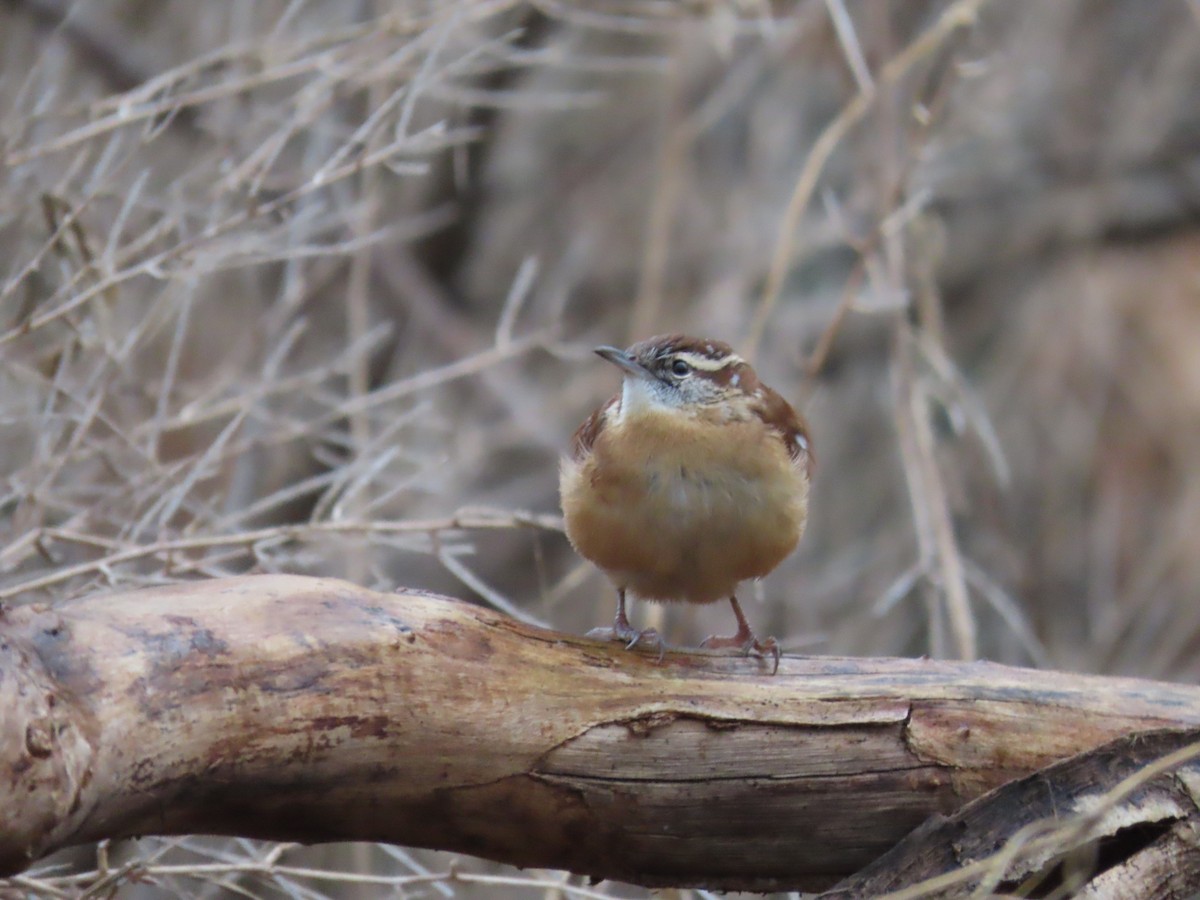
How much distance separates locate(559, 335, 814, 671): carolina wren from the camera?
361 cm

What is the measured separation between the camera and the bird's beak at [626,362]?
160 inches

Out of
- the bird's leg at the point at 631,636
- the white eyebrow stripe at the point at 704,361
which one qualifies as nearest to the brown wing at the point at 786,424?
the white eyebrow stripe at the point at 704,361

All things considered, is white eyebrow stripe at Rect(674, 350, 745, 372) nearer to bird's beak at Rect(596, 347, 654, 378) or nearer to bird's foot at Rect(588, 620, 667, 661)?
bird's beak at Rect(596, 347, 654, 378)

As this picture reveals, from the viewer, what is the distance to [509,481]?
10680mm

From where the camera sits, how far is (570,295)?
10.7m

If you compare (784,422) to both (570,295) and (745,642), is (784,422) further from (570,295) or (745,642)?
(570,295)

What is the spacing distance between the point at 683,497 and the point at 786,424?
2.06 ft

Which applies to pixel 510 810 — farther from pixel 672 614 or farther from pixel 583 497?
pixel 672 614

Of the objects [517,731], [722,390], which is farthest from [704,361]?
[517,731]

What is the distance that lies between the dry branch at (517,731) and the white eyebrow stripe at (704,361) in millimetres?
966

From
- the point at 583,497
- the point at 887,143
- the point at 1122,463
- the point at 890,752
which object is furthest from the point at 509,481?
the point at 890,752

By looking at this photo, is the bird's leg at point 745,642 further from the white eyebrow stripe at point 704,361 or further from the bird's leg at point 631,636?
the white eyebrow stripe at point 704,361

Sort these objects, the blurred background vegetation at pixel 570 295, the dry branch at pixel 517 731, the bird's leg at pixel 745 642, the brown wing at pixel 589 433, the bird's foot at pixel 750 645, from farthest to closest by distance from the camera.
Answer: the blurred background vegetation at pixel 570 295 → the brown wing at pixel 589 433 → the bird's leg at pixel 745 642 → the bird's foot at pixel 750 645 → the dry branch at pixel 517 731

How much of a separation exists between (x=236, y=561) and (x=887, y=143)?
3.53 meters
